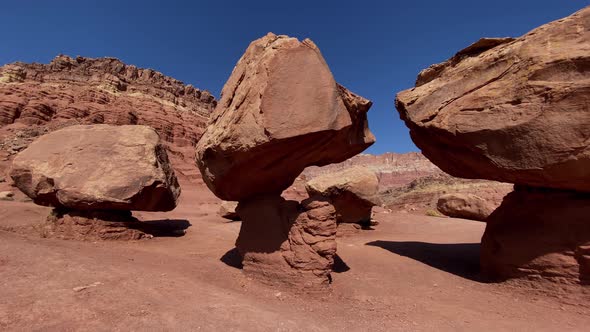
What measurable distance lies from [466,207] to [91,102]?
3886cm

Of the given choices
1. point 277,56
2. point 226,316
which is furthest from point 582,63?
point 226,316

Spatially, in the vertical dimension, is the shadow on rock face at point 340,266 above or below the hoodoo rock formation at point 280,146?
below

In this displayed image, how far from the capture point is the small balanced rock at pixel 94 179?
7.71 metres

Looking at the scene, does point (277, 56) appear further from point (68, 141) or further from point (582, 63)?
point (68, 141)

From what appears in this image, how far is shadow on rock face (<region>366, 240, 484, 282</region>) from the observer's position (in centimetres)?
691

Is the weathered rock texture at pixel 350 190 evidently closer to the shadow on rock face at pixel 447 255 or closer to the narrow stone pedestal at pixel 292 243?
the shadow on rock face at pixel 447 255

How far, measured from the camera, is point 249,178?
18.7ft

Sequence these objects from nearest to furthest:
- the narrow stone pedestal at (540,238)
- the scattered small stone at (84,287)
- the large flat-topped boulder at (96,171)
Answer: the scattered small stone at (84,287), the narrow stone pedestal at (540,238), the large flat-topped boulder at (96,171)

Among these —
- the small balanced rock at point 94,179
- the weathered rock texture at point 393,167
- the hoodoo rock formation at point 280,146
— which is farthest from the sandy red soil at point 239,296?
the weathered rock texture at point 393,167

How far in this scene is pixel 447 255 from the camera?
26.4 ft

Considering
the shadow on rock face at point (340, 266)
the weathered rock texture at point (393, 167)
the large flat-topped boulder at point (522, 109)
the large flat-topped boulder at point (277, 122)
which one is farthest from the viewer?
the weathered rock texture at point (393, 167)

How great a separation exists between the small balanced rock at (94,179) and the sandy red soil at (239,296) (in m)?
0.78

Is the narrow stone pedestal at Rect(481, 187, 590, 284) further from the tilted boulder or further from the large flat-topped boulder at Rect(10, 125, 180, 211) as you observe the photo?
the tilted boulder

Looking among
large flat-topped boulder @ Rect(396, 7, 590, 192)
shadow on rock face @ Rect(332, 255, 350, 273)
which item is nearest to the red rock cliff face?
shadow on rock face @ Rect(332, 255, 350, 273)
